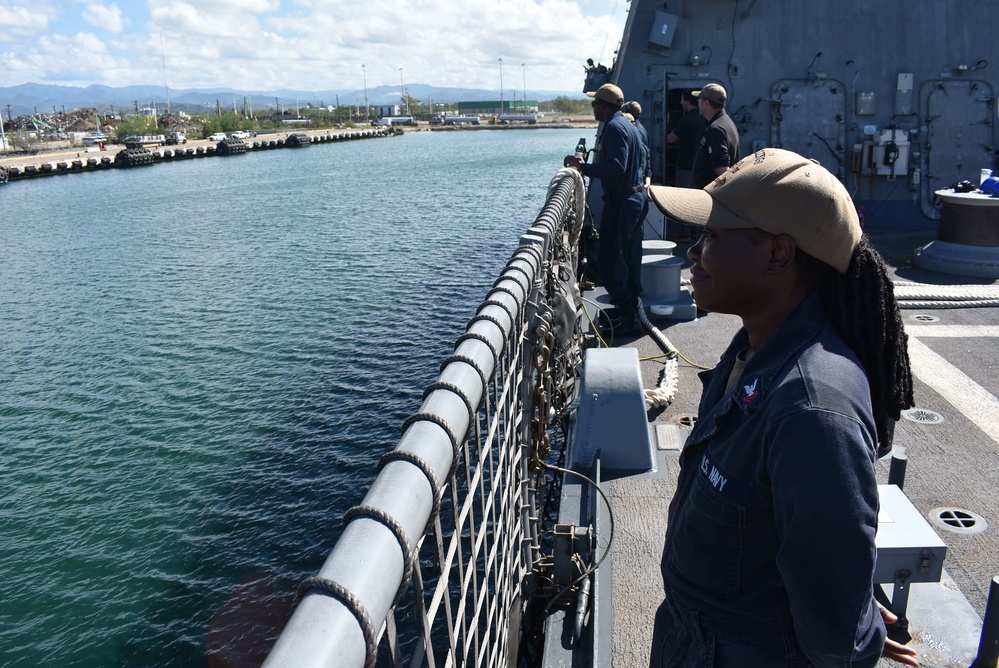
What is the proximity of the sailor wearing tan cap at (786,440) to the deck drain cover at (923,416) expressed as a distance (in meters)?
3.38

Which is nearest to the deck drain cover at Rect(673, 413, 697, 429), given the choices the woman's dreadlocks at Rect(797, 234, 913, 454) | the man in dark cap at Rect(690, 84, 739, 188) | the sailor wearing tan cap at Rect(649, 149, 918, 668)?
the man in dark cap at Rect(690, 84, 739, 188)

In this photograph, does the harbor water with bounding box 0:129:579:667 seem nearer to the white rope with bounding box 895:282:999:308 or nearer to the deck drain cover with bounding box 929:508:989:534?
the deck drain cover with bounding box 929:508:989:534

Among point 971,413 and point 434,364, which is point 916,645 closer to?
point 971,413

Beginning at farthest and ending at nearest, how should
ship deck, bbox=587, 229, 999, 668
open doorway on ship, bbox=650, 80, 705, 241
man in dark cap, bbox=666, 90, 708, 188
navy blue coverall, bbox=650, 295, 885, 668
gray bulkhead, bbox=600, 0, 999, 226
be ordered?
1. open doorway on ship, bbox=650, 80, 705, 241
2. gray bulkhead, bbox=600, 0, 999, 226
3. man in dark cap, bbox=666, 90, 708, 188
4. ship deck, bbox=587, 229, 999, 668
5. navy blue coverall, bbox=650, 295, 885, 668

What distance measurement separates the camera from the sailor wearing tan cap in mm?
1255

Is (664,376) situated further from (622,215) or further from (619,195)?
(619,195)

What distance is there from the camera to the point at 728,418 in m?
1.52

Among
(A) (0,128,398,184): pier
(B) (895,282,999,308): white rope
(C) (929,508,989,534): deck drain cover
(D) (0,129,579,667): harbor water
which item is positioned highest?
(A) (0,128,398,184): pier

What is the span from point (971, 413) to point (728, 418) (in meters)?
4.10

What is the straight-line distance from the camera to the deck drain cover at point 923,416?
4.64m

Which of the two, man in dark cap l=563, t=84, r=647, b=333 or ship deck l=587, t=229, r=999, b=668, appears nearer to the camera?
ship deck l=587, t=229, r=999, b=668

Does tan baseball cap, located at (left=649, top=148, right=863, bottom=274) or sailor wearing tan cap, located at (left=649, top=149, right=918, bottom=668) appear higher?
tan baseball cap, located at (left=649, top=148, right=863, bottom=274)

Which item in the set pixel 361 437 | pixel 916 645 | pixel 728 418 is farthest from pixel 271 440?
pixel 728 418

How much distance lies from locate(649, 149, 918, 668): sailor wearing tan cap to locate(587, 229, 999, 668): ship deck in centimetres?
141
